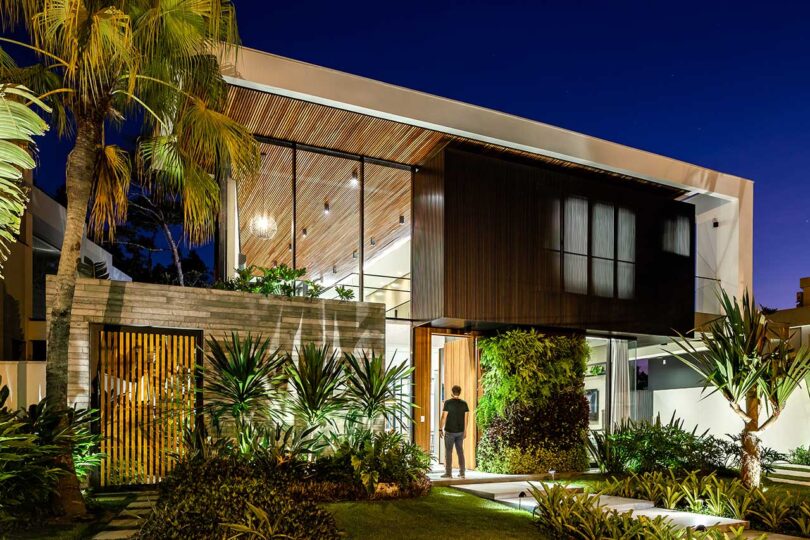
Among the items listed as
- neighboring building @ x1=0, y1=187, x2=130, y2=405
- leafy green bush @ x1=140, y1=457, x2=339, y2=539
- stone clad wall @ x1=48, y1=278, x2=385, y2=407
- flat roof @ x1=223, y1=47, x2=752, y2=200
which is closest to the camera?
leafy green bush @ x1=140, y1=457, x2=339, y2=539

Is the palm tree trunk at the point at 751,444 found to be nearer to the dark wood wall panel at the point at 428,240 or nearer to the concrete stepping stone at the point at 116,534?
the dark wood wall panel at the point at 428,240

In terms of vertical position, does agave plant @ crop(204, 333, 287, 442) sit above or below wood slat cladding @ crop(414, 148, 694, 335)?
below

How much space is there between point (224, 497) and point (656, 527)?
405 centimetres

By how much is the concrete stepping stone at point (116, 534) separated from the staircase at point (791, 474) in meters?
10.8

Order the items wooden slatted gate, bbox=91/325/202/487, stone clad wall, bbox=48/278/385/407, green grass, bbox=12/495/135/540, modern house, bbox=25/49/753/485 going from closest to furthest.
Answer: green grass, bbox=12/495/135/540
stone clad wall, bbox=48/278/385/407
wooden slatted gate, bbox=91/325/202/487
modern house, bbox=25/49/753/485

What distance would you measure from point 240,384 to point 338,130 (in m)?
4.77

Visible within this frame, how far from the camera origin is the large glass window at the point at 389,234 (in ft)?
39.7

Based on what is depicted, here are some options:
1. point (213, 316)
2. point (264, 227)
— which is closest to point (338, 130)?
point (264, 227)

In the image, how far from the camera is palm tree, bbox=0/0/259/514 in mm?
6055

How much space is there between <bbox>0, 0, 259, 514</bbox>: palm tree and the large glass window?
4282mm

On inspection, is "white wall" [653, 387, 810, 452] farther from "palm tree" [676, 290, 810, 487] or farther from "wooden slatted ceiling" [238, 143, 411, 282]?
"wooden slatted ceiling" [238, 143, 411, 282]

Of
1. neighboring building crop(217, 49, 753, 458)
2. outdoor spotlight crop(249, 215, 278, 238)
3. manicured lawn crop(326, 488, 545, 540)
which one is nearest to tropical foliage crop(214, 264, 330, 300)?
neighboring building crop(217, 49, 753, 458)

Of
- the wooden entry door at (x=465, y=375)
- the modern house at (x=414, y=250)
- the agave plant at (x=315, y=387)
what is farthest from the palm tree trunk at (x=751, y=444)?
the agave plant at (x=315, y=387)

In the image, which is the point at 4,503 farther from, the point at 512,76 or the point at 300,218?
the point at 512,76
